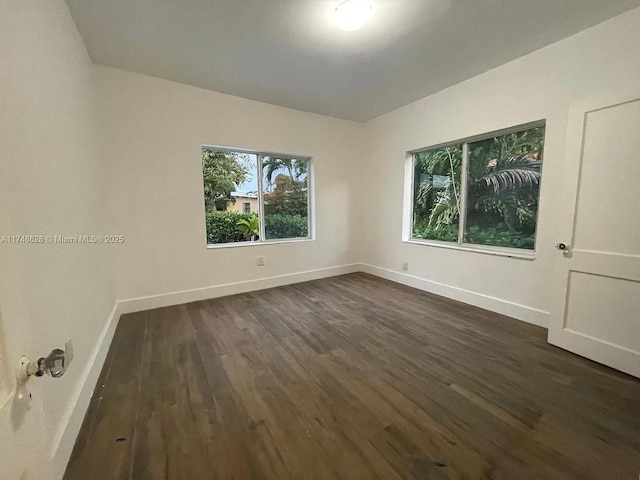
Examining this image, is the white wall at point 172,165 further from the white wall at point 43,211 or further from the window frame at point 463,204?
the window frame at point 463,204

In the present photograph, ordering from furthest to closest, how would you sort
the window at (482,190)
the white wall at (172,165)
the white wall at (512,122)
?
the white wall at (172,165) < the window at (482,190) < the white wall at (512,122)

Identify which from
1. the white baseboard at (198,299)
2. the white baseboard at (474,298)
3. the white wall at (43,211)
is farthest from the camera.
Result: the white baseboard at (474,298)

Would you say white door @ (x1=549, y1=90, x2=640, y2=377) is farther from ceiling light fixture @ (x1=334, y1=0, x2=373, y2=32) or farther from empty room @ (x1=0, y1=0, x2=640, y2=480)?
ceiling light fixture @ (x1=334, y1=0, x2=373, y2=32)

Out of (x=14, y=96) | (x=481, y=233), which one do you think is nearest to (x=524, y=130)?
(x=481, y=233)

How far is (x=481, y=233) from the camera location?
343 cm

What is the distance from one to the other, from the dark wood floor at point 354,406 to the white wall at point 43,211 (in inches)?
15.8

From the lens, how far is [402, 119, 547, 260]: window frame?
9.57 ft

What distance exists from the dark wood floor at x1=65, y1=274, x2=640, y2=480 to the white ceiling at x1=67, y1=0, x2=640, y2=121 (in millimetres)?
2772

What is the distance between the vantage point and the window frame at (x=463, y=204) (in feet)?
9.57

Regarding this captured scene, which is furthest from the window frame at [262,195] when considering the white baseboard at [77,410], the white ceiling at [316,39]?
the white baseboard at [77,410]

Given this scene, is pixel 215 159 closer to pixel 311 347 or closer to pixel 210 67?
pixel 210 67

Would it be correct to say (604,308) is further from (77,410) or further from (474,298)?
(77,410)

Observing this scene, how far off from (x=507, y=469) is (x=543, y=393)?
80cm

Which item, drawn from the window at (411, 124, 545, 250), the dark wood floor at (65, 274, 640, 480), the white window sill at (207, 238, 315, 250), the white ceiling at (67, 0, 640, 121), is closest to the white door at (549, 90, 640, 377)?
the dark wood floor at (65, 274, 640, 480)
